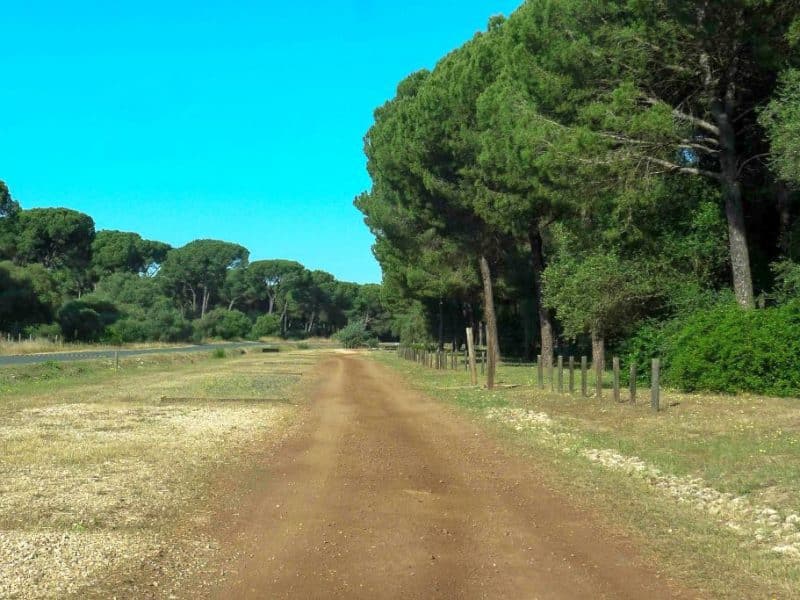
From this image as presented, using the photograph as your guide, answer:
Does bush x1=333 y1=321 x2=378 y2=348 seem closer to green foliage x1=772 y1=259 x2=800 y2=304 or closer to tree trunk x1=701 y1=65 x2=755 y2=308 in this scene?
green foliage x1=772 y1=259 x2=800 y2=304

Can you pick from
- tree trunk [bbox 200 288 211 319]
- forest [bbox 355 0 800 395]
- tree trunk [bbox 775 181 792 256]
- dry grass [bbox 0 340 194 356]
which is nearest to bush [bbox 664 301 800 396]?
forest [bbox 355 0 800 395]

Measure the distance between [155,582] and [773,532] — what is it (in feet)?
17.4

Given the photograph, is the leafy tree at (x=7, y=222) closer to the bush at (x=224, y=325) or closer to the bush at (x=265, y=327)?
the bush at (x=224, y=325)

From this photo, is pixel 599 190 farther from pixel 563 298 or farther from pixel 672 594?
pixel 672 594

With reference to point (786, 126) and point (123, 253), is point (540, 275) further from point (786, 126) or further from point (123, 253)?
point (123, 253)

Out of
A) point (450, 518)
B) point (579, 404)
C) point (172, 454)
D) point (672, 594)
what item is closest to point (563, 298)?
point (579, 404)

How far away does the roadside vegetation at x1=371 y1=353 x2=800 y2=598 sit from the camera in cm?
650

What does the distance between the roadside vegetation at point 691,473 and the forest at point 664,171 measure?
300 cm

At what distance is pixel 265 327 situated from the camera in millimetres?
120250

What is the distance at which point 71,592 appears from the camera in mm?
5527

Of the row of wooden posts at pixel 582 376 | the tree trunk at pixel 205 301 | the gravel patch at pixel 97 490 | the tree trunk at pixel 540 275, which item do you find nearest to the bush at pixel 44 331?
the row of wooden posts at pixel 582 376

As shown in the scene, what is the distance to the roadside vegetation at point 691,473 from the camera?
6.50m

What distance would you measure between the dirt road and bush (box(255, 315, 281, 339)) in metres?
108

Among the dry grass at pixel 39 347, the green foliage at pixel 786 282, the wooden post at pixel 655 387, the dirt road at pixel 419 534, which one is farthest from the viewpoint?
the dry grass at pixel 39 347
